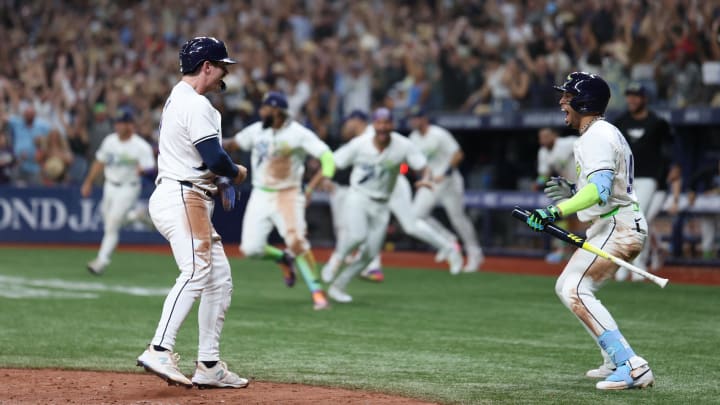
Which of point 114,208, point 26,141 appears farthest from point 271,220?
point 26,141

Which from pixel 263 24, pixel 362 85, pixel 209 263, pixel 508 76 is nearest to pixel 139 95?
pixel 263 24

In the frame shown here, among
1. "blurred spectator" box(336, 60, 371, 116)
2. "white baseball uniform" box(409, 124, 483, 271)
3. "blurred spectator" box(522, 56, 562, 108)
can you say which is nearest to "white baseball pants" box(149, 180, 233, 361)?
"white baseball uniform" box(409, 124, 483, 271)

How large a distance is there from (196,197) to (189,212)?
11 cm

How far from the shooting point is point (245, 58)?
937 inches

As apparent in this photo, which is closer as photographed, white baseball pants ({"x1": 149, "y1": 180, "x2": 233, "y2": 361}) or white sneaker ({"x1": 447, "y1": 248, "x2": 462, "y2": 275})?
white baseball pants ({"x1": 149, "y1": 180, "x2": 233, "y2": 361})

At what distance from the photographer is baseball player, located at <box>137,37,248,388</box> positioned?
7164mm

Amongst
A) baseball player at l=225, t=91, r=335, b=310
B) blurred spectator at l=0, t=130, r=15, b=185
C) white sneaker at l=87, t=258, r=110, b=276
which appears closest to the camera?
baseball player at l=225, t=91, r=335, b=310

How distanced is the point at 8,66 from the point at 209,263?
20.4m

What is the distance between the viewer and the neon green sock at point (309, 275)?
40.9 feet

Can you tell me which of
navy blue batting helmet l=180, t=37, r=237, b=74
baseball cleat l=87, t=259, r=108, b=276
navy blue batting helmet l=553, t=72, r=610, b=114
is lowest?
baseball cleat l=87, t=259, r=108, b=276

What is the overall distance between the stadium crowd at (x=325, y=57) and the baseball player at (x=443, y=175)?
102 inches

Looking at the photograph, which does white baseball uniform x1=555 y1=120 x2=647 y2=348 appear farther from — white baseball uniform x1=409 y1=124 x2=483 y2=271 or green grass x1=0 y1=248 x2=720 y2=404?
white baseball uniform x1=409 y1=124 x2=483 y2=271

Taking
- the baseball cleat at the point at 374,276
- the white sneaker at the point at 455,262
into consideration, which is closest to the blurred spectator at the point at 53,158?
the baseball cleat at the point at 374,276

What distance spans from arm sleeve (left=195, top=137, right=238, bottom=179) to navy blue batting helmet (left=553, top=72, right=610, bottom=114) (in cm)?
233
